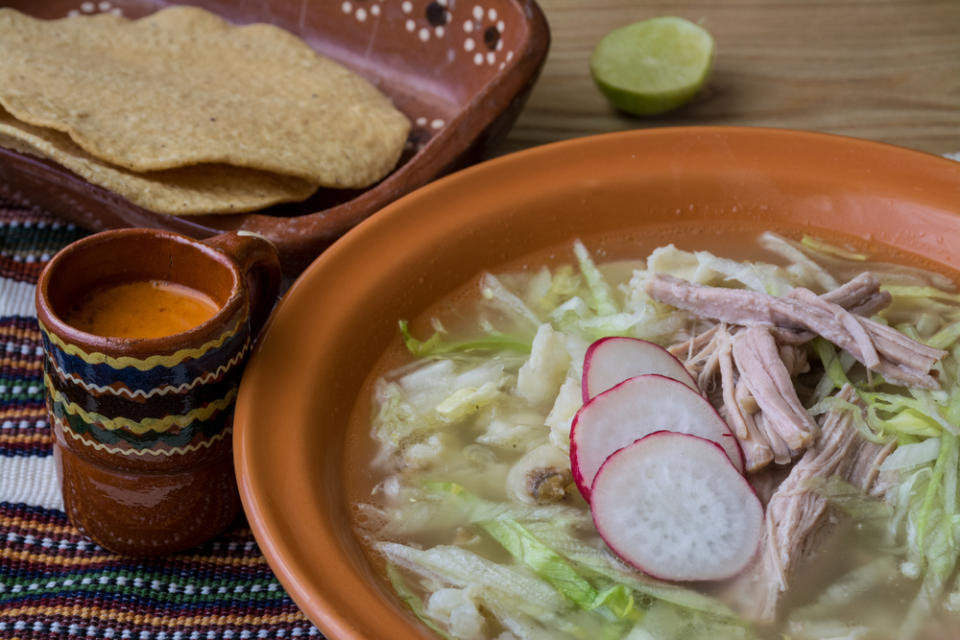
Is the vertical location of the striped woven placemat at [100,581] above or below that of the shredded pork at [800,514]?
below

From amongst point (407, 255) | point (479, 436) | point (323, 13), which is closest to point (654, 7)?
point (323, 13)

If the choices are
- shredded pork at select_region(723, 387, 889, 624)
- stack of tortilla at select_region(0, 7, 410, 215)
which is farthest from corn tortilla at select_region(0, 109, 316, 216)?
shredded pork at select_region(723, 387, 889, 624)

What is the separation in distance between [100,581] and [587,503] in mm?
998

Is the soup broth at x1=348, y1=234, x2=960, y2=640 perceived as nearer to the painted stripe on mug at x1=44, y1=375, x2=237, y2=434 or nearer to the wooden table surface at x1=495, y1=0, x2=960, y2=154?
the painted stripe on mug at x1=44, y1=375, x2=237, y2=434

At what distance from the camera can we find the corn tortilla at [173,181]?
2625mm

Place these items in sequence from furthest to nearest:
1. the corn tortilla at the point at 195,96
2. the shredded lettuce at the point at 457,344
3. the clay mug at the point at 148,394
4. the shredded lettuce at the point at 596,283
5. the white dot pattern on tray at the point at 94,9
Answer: the white dot pattern on tray at the point at 94,9 < the corn tortilla at the point at 195,96 < the shredded lettuce at the point at 596,283 < the shredded lettuce at the point at 457,344 < the clay mug at the point at 148,394

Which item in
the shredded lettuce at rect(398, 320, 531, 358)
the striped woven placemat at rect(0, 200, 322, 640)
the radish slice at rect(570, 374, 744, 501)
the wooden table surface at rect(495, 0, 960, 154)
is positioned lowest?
the striped woven placemat at rect(0, 200, 322, 640)

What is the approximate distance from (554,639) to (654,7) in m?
3.03

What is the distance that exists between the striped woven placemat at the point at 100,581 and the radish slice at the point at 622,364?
737 millimetres

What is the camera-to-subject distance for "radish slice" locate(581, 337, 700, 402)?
7.06 feet

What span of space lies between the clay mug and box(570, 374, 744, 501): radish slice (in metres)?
0.68

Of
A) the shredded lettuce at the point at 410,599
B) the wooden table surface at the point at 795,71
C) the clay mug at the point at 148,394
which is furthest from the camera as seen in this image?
the wooden table surface at the point at 795,71

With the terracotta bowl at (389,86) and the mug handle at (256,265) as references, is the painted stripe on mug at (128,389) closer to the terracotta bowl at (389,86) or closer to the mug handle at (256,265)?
the mug handle at (256,265)

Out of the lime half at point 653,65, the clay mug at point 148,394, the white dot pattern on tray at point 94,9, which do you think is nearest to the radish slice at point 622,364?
the clay mug at point 148,394
